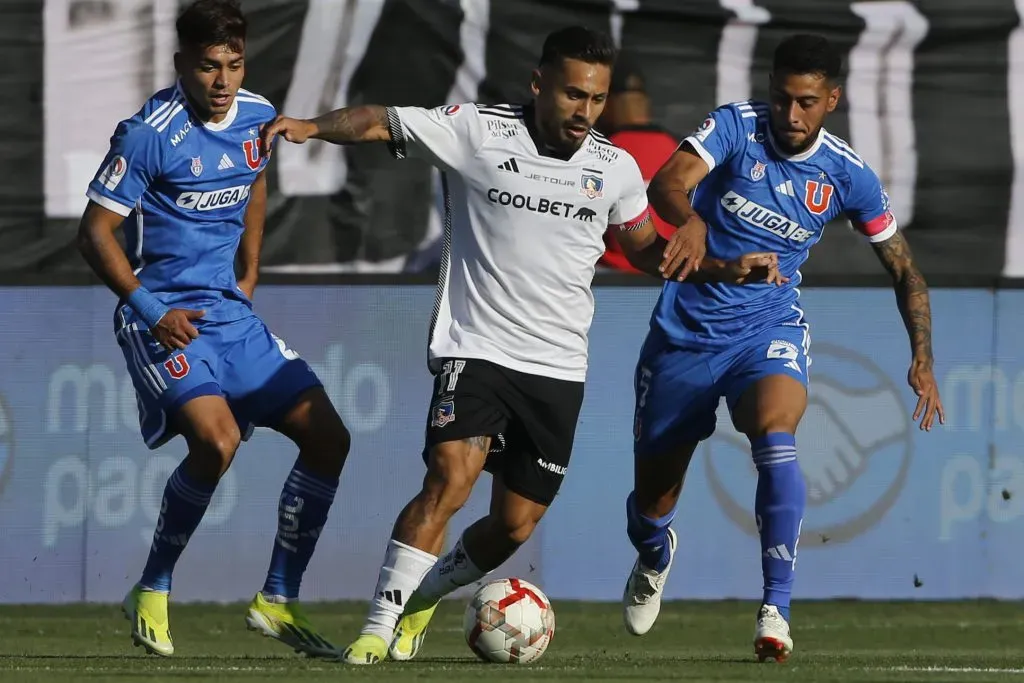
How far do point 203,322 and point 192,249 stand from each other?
0.29m

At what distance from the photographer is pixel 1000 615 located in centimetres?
1070

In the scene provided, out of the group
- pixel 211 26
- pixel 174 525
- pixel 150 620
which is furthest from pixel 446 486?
pixel 211 26

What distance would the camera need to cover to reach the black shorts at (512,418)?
6773 mm

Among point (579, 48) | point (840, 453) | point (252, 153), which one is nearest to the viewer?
point (579, 48)

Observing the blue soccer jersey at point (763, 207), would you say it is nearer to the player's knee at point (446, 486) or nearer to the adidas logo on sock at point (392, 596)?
the player's knee at point (446, 486)

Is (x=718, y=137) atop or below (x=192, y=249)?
atop

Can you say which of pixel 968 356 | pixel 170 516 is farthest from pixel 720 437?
pixel 170 516

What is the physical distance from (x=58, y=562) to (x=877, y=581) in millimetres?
4621

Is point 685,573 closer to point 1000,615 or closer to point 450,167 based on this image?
point 1000,615

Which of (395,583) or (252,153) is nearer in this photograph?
(395,583)

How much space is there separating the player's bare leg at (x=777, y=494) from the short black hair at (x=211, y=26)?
2524mm

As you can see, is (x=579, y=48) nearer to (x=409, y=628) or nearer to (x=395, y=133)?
(x=395, y=133)

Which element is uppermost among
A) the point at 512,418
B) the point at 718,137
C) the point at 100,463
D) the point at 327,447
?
the point at 718,137

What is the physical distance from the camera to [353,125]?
6.84 metres
